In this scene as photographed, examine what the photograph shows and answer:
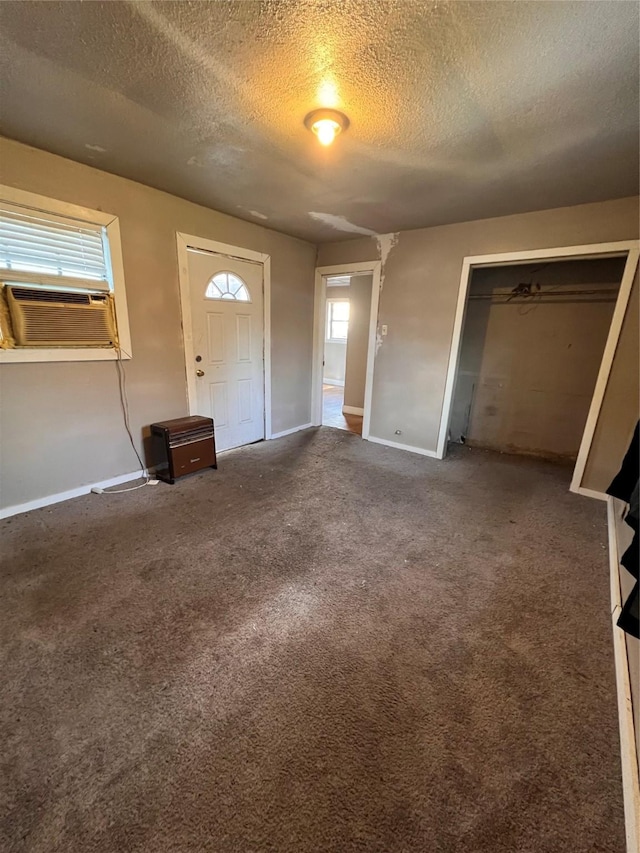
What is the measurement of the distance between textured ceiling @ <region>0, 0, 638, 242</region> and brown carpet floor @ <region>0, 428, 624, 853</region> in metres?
2.48

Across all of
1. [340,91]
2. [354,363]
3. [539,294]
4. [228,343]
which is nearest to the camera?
[340,91]

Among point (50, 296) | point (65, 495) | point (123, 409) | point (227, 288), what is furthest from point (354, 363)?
point (65, 495)

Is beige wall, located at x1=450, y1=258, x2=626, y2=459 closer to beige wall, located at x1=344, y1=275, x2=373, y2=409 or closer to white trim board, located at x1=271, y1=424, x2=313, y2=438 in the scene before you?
beige wall, located at x1=344, y1=275, x2=373, y2=409

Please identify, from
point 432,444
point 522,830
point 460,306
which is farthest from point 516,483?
point 522,830

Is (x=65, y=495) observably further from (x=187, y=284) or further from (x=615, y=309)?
(x=615, y=309)

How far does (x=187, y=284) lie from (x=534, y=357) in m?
3.89

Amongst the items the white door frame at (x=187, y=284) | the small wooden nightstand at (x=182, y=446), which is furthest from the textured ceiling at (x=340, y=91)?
the small wooden nightstand at (x=182, y=446)

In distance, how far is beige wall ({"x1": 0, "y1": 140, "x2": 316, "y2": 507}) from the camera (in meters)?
2.40

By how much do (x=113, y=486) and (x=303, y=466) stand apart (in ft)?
5.75

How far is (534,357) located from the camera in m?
4.01

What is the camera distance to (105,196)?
8.50 feet

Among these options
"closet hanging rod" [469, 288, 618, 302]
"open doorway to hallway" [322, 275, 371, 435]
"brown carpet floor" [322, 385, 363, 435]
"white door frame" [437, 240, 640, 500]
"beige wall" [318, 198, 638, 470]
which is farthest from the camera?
"open doorway to hallway" [322, 275, 371, 435]

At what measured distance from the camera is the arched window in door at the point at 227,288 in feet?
11.3

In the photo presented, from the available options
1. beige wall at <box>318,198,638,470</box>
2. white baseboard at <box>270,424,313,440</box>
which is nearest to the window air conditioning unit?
white baseboard at <box>270,424,313,440</box>
